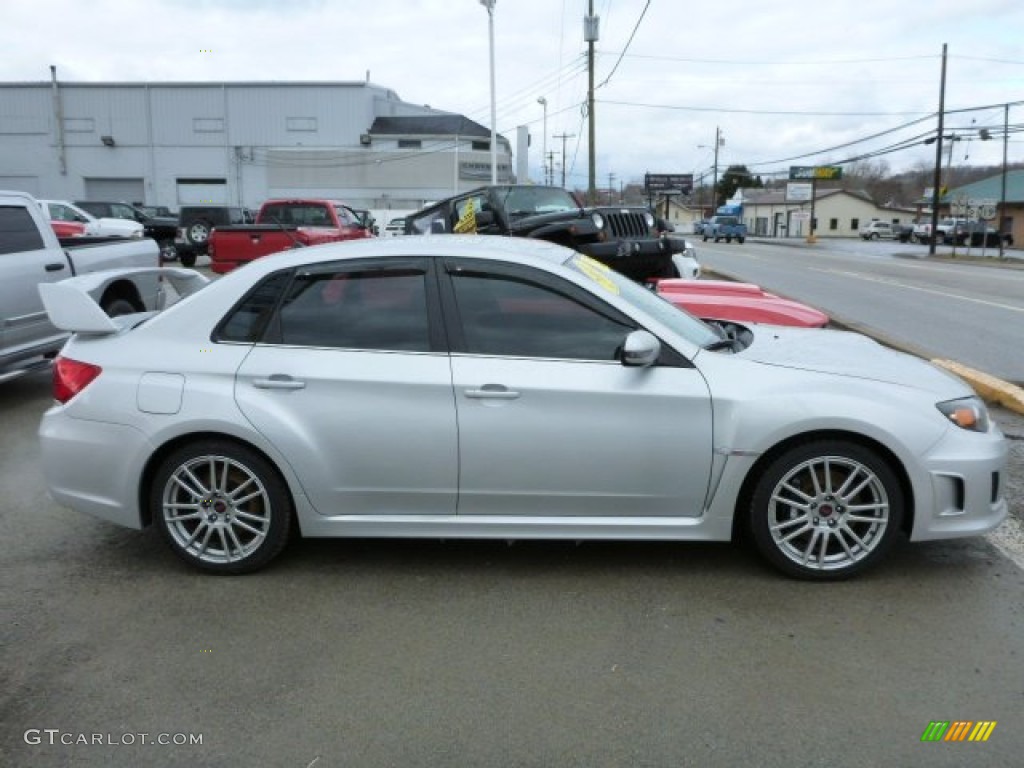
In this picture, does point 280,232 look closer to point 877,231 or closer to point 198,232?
point 198,232

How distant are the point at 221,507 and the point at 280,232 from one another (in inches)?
539

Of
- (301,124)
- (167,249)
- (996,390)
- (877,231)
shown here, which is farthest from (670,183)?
(996,390)

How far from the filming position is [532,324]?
13.5 ft

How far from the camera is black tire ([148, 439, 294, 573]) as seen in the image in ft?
13.5

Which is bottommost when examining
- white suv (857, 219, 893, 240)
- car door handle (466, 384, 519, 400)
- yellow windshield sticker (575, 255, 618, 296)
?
car door handle (466, 384, 519, 400)

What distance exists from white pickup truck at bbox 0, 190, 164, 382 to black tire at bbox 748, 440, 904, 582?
5579 millimetres

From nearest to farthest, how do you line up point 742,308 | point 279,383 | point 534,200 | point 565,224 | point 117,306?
point 279,383 < point 742,308 < point 117,306 < point 565,224 < point 534,200

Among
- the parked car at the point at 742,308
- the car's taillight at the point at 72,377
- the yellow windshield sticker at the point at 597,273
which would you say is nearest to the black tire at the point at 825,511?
the yellow windshield sticker at the point at 597,273

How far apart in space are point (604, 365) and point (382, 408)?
3.43 ft

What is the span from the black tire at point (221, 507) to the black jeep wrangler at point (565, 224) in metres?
6.84

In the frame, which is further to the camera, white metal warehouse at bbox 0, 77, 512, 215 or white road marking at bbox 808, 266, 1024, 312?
white metal warehouse at bbox 0, 77, 512, 215

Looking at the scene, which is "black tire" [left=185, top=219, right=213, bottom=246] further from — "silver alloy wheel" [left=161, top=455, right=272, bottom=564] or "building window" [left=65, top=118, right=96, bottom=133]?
"building window" [left=65, top=118, right=96, bottom=133]

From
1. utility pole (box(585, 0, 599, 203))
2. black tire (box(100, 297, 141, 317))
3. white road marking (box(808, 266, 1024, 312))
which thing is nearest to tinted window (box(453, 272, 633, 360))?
black tire (box(100, 297, 141, 317))

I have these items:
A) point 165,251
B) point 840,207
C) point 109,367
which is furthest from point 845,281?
point 840,207
